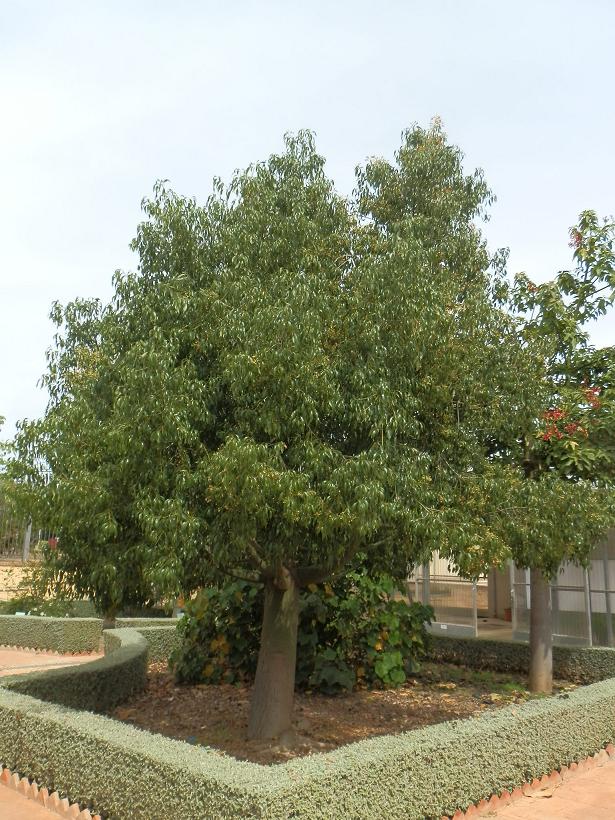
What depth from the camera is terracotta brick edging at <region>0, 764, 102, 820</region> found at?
6.86 m

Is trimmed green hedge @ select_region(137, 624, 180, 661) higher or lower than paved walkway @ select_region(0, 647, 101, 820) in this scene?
higher

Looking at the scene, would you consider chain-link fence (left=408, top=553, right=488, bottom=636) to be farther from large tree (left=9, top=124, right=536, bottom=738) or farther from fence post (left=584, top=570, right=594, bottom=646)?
large tree (left=9, top=124, right=536, bottom=738)

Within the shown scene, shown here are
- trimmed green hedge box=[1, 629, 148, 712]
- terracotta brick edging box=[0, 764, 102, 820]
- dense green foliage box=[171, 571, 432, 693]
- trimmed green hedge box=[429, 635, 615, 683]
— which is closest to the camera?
terracotta brick edging box=[0, 764, 102, 820]

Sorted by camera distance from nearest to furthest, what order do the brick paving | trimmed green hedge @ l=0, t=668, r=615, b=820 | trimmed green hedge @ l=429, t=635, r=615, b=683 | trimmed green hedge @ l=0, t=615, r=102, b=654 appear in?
trimmed green hedge @ l=0, t=668, r=615, b=820
the brick paving
trimmed green hedge @ l=429, t=635, r=615, b=683
trimmed green hedge @ l=0, t=615, r=102, b=654

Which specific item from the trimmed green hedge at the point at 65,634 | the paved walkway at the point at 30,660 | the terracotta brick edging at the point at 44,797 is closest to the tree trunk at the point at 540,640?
the terracotta brick edging at the point at 44,797

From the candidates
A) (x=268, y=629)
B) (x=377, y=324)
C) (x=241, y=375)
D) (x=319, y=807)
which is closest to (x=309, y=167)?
(x=377, y=324)

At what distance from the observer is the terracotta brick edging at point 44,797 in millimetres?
6855

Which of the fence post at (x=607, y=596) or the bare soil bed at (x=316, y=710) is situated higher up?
the fence post at (x=607, y=596)

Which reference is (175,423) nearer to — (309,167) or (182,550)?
(182,550)

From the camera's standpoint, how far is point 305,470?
7.31 meters

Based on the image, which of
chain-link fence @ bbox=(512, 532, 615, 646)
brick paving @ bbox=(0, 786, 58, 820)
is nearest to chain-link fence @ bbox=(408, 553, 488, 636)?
chain-link fence @ bbox=(512, 532, 615, 646)

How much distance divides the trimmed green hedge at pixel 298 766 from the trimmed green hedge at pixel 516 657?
19.0ft

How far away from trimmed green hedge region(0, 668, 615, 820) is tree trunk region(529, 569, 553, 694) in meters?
4.72

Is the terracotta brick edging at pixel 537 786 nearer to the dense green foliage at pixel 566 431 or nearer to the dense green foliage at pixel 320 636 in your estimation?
the dense green foliage at pixel 566 431
